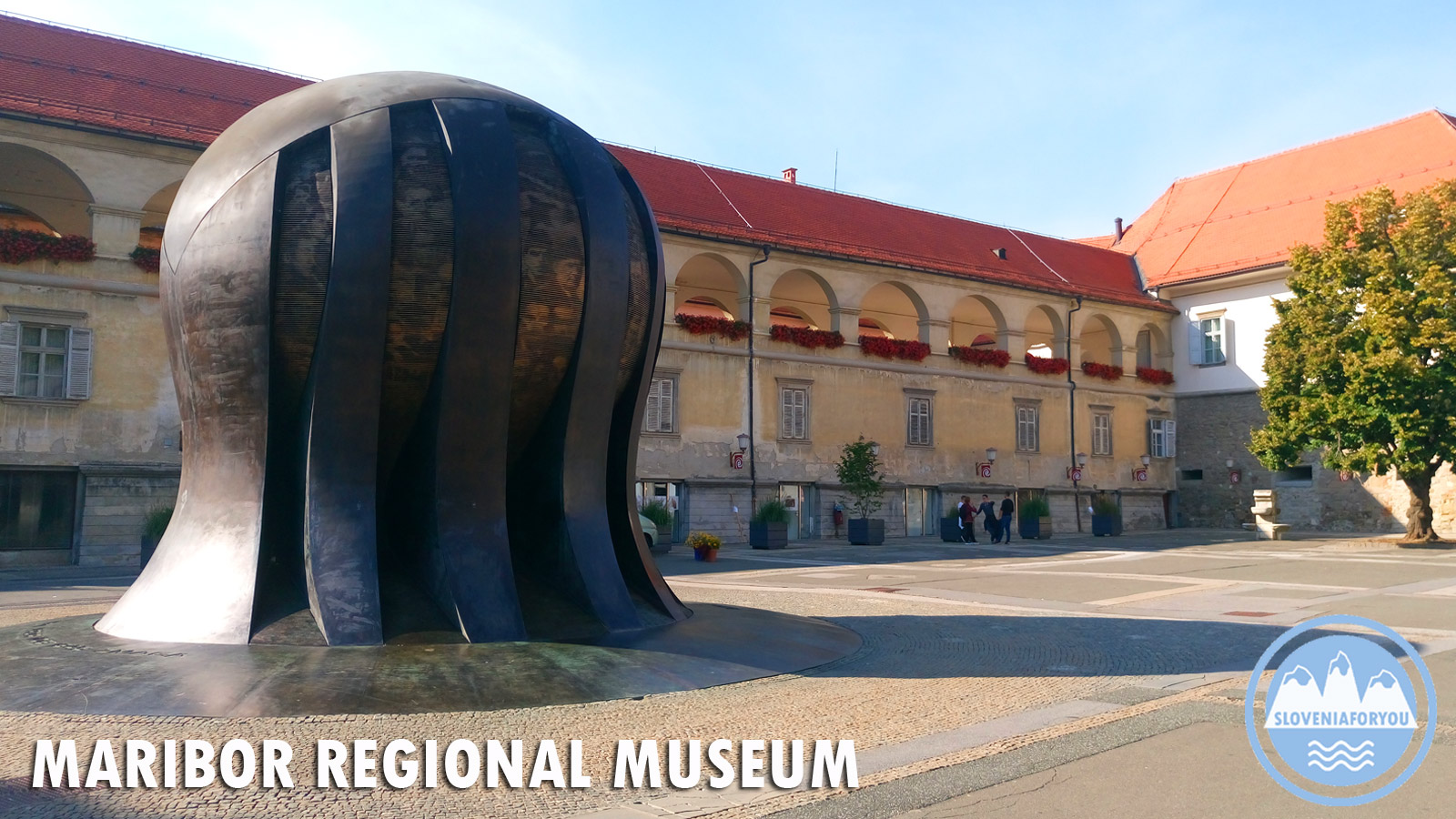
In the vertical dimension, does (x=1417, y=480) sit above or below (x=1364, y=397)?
below

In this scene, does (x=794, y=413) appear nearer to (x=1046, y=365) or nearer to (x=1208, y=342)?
(x=1046, y=365)

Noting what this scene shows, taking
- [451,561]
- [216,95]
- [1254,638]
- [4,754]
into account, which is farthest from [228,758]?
[216,95]

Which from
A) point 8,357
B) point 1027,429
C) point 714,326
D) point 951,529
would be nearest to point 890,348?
point 951,529

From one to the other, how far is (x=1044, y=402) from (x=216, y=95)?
26433mm

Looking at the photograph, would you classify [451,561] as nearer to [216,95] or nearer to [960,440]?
[216,95]

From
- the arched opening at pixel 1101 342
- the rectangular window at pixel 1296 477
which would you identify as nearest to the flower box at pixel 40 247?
the arched opening at pixel 1101 342

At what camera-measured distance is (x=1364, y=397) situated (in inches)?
1063

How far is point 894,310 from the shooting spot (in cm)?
3678

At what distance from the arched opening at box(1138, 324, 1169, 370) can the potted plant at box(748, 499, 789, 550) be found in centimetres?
1978

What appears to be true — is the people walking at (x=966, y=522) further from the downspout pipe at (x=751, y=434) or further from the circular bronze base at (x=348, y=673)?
the circular bronze base at (x=348, y=673)

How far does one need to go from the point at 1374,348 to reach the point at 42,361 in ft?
101

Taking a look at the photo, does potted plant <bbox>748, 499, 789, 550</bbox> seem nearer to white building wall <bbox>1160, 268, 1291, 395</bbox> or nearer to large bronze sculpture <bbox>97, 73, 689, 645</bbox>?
large bronze sculpture <bbox>97, 73, 689, 645</bbox>

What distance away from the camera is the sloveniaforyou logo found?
16.3 ft

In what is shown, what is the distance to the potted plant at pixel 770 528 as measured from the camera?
86.7 ft
